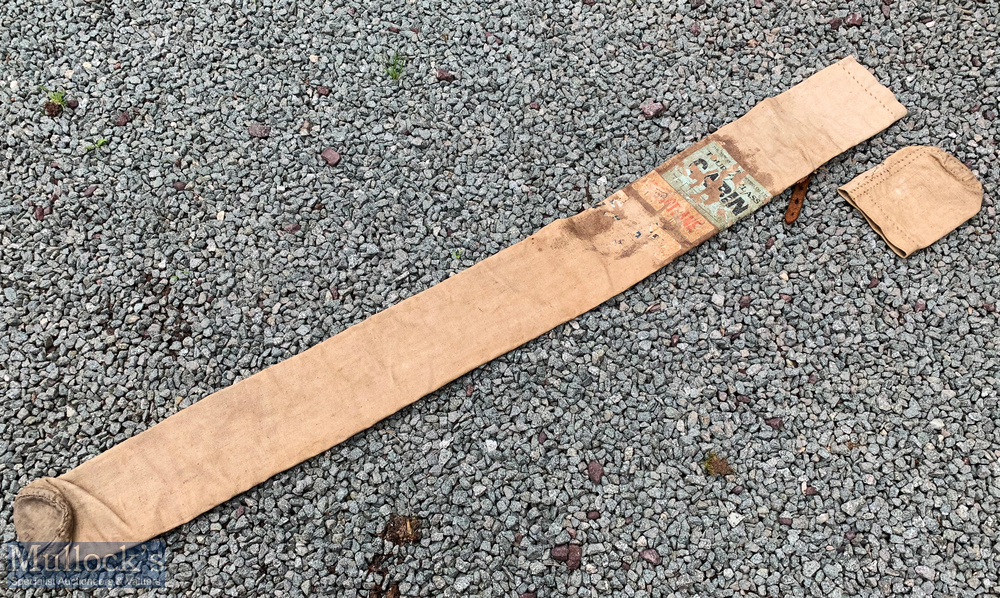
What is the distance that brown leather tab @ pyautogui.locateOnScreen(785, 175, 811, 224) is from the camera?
3.13m

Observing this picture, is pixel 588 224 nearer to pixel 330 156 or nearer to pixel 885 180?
pixel 330 156

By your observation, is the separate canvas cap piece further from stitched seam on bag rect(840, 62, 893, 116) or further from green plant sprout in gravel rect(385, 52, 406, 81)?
green plant sprout in gravel rect(385, 52, 406, 81)

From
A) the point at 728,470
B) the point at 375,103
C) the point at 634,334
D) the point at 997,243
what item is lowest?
the point at 728,470

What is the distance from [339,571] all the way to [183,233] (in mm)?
1606

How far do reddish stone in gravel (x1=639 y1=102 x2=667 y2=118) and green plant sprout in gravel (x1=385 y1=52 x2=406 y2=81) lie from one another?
1190mm

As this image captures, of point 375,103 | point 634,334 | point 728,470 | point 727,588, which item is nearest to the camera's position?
point 727,588

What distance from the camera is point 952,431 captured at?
269 centimetres

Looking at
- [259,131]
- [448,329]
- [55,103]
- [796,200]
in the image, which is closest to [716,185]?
[796,200]

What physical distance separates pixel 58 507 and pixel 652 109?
117 inches

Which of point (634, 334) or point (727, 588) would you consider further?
point (634, 334)

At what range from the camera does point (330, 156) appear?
326 cm

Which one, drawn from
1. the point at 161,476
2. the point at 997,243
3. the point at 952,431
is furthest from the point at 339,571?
the point at 997,243

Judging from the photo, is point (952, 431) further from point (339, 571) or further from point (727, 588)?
Answer: point (339, 571)
